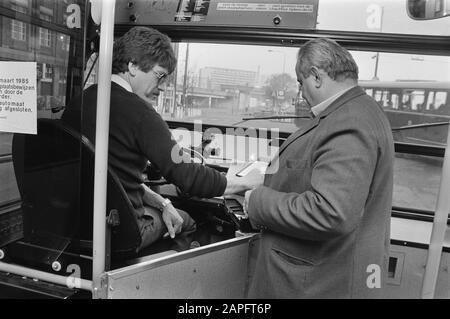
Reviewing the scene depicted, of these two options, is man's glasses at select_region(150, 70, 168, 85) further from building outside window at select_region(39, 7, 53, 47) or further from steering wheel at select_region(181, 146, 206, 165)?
steering wheel at select_region(181, 146, 206, 165)

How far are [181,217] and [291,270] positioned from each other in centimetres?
80

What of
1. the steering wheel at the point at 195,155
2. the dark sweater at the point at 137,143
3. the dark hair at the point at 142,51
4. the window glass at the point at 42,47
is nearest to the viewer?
the window glass at the point at 42,47

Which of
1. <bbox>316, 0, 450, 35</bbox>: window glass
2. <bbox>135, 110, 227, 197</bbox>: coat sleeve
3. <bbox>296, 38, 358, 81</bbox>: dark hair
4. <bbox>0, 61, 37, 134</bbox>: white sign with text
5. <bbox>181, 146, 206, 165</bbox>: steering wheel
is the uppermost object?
<bbox>316, 0, 450, 35</bbox>: window glass

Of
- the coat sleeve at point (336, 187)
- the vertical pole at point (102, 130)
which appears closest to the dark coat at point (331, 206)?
the coat sleeve at point (336, 187)

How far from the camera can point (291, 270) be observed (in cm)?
154

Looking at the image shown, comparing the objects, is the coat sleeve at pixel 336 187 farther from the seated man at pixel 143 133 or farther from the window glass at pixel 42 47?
the window glass at pixel 42 47

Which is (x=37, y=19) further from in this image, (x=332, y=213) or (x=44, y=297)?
(x=332, y=213)

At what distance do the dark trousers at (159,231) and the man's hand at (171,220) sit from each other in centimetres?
2

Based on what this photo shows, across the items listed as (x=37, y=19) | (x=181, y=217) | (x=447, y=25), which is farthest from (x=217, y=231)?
(x=447, y=25)

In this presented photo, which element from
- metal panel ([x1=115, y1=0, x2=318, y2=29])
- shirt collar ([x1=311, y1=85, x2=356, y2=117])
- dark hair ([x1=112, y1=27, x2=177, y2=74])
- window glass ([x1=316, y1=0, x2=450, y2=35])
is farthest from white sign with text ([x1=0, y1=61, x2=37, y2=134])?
window glass ([x1=316, y1=0, x2=450, y2=35])

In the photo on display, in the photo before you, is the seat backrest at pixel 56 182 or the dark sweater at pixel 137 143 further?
the dark sweater at pixel 137 143

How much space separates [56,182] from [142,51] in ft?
2.21

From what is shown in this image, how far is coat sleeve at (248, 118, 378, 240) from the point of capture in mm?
1355

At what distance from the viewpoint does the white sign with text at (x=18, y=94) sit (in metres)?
1.40
